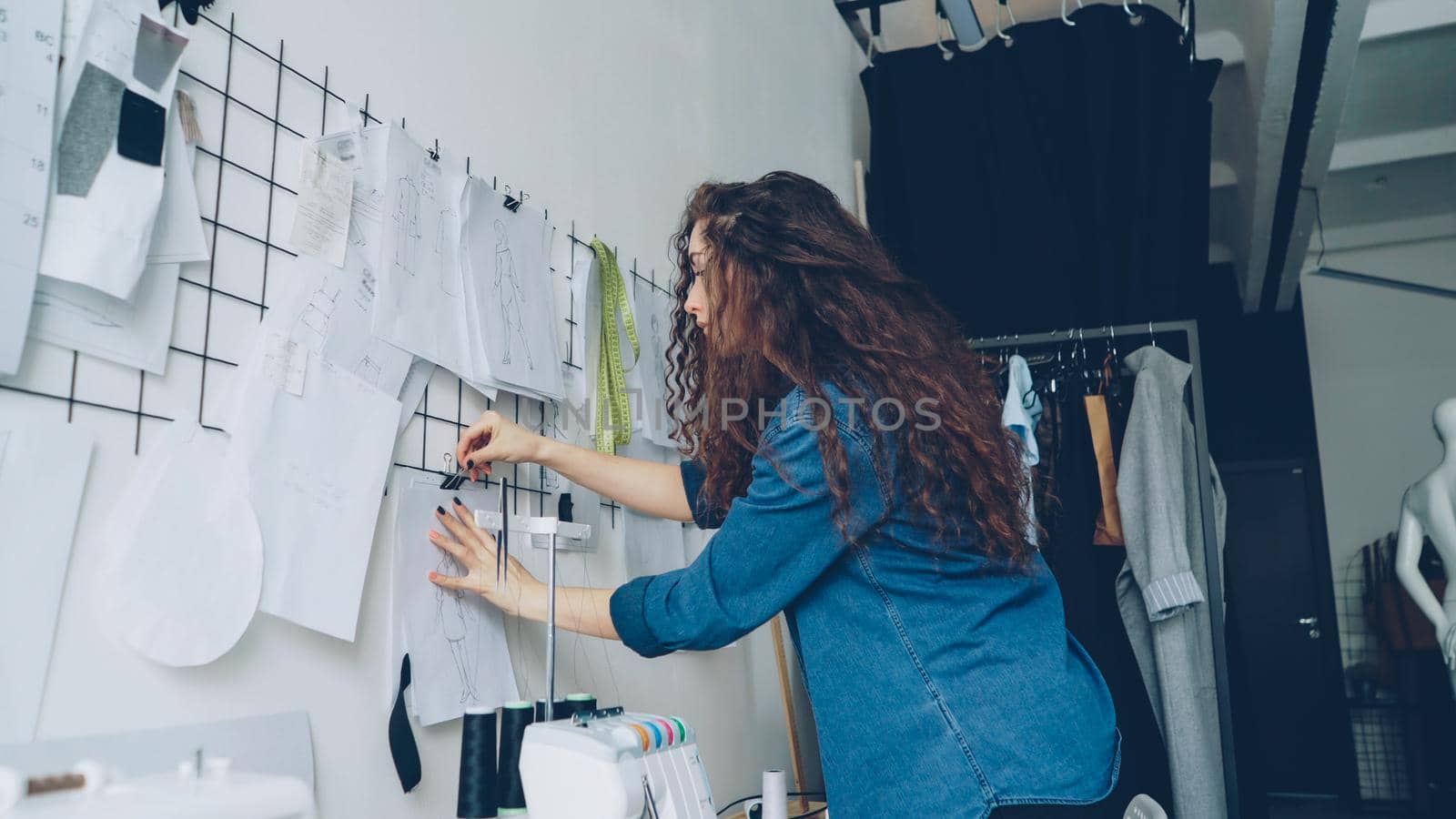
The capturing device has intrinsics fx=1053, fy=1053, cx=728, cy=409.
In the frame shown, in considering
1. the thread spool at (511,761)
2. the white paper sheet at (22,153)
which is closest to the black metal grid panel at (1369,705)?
the thread spool at (511,761)

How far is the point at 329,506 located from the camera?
1.06 m

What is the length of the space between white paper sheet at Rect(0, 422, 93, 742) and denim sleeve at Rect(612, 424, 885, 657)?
0.59 meters

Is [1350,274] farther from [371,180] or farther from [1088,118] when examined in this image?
[371,180]

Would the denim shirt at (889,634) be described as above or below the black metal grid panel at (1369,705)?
above

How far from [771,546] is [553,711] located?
0.96 ft

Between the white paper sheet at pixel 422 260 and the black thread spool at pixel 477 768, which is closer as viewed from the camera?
the black thread spool at pixel 477 768

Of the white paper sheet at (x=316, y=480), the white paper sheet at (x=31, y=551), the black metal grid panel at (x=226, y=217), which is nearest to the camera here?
the white paper sheet at (x=31, y=551)

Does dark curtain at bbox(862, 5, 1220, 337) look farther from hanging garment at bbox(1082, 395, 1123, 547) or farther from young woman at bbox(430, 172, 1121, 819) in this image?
young woman at bbox(430, 172, 1121, 819)

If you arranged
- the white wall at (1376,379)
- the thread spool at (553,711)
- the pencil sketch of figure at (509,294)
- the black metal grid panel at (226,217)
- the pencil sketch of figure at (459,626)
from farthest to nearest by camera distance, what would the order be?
the white wall at (1376,379) → the pencil sketch of figure at (509,294) → the pencil sketch of figure at (459,626) → the thread spool at (553,711) → the black metal grid panel at (226,217)

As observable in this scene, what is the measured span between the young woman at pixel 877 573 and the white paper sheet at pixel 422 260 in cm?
12

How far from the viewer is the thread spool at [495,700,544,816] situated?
104 centimetres

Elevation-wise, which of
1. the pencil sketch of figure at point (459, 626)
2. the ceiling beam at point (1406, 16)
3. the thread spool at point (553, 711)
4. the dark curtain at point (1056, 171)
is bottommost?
the thread spool at point (553, 711)

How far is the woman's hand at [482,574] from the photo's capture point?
123cm

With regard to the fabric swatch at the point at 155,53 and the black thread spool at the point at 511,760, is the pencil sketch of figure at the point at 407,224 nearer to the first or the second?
the fabric swatch at the point at 155,53
